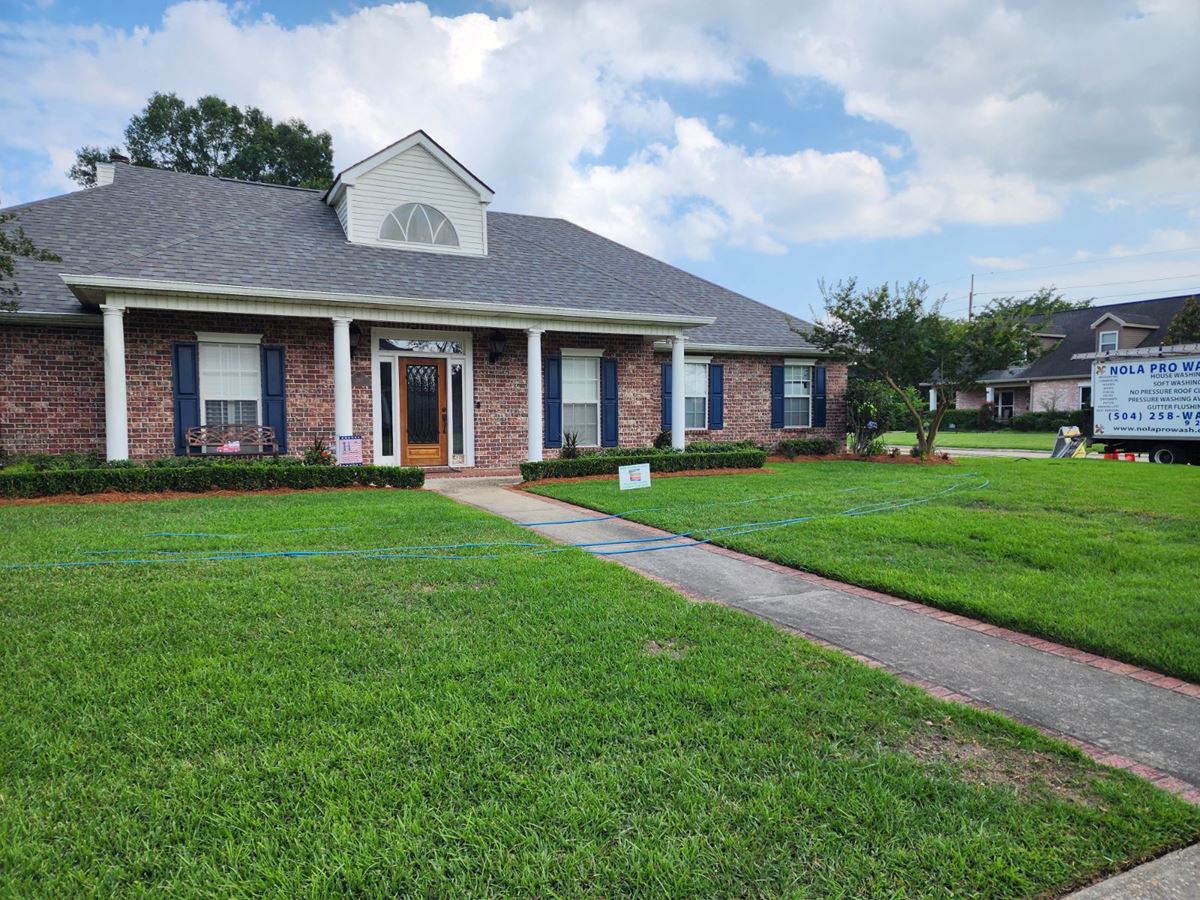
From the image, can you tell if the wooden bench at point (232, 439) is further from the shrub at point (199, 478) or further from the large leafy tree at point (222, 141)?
the large leafy tree at point (222, 141)

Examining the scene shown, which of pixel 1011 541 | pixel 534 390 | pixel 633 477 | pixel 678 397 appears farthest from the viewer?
pixel 678 397

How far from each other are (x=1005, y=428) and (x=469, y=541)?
128 ft

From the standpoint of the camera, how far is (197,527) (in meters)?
7.33

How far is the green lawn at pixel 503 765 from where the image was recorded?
2.13 m

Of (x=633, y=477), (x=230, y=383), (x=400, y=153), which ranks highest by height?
(x=400, y=153)

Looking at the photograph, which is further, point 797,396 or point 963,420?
point 963,420

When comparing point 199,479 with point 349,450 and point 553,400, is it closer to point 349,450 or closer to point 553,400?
point 349,450

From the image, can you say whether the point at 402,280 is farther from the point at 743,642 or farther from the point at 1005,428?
the point at 1005,428

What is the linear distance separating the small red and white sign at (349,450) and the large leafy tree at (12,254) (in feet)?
14.6

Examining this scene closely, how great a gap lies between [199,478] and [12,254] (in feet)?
14.2

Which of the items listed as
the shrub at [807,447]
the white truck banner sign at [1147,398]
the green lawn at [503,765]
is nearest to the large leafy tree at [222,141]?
the shrub at [807,447]

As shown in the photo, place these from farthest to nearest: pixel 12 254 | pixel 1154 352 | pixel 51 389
Answer: pixel 1154 352 → pixel 51 389 → pixel 12 254

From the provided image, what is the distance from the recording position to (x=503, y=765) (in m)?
2.66

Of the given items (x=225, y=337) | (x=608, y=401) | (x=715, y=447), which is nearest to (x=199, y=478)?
(x=225, y=337)
